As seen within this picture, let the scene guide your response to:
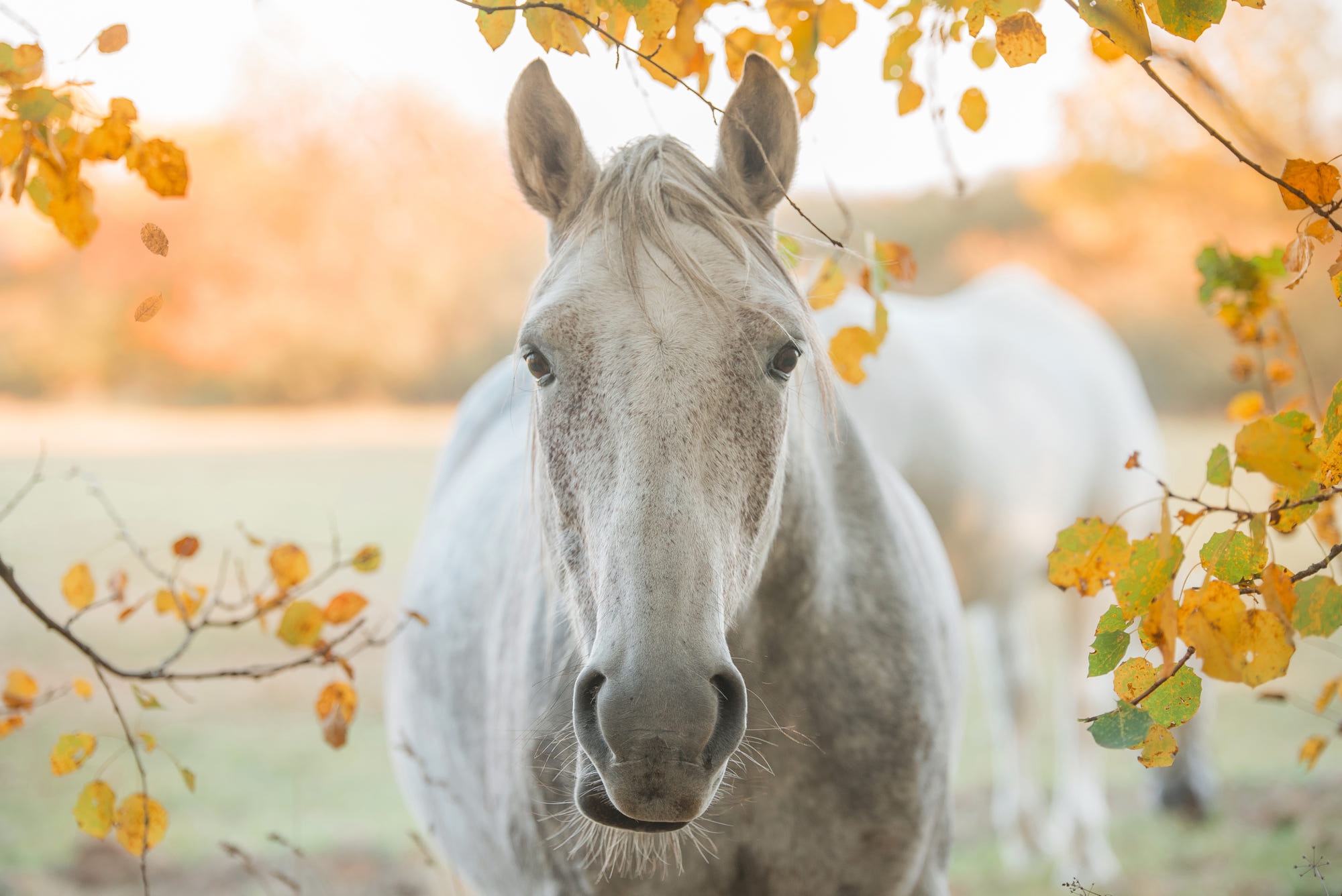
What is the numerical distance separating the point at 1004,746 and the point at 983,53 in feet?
13.4

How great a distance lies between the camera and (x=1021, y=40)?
4.19 feet

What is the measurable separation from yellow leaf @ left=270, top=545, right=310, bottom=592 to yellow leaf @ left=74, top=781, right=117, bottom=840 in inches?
18.3

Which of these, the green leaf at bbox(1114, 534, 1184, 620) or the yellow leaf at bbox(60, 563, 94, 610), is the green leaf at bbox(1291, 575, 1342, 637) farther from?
the yellow leaf at bbox(60, 563, 94, 610)

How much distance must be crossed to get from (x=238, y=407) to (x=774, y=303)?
69.3ft

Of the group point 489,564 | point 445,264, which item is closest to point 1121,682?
point 489,564

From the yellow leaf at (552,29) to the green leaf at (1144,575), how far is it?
111 centimetres

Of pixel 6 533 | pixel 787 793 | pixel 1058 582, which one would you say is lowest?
pixel 6 533

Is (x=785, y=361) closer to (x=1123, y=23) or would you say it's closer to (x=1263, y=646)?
(x=1123, y=23)

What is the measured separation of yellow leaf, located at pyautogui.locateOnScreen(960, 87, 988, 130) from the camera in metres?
1.55

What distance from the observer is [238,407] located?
1981 cm

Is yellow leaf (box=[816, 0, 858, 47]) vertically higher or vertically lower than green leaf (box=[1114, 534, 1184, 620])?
higher

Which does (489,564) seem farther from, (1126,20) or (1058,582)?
(1126,20)

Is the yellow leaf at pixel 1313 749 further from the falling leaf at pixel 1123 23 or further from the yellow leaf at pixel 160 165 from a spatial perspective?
the yellow leaf at pixel 160 165

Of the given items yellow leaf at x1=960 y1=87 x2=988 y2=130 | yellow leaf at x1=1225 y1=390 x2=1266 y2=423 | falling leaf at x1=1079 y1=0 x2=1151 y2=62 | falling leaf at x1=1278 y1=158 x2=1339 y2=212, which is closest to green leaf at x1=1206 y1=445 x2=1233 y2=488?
falling leaf at x1=1278 y1=158 x2=1339 y2=212
